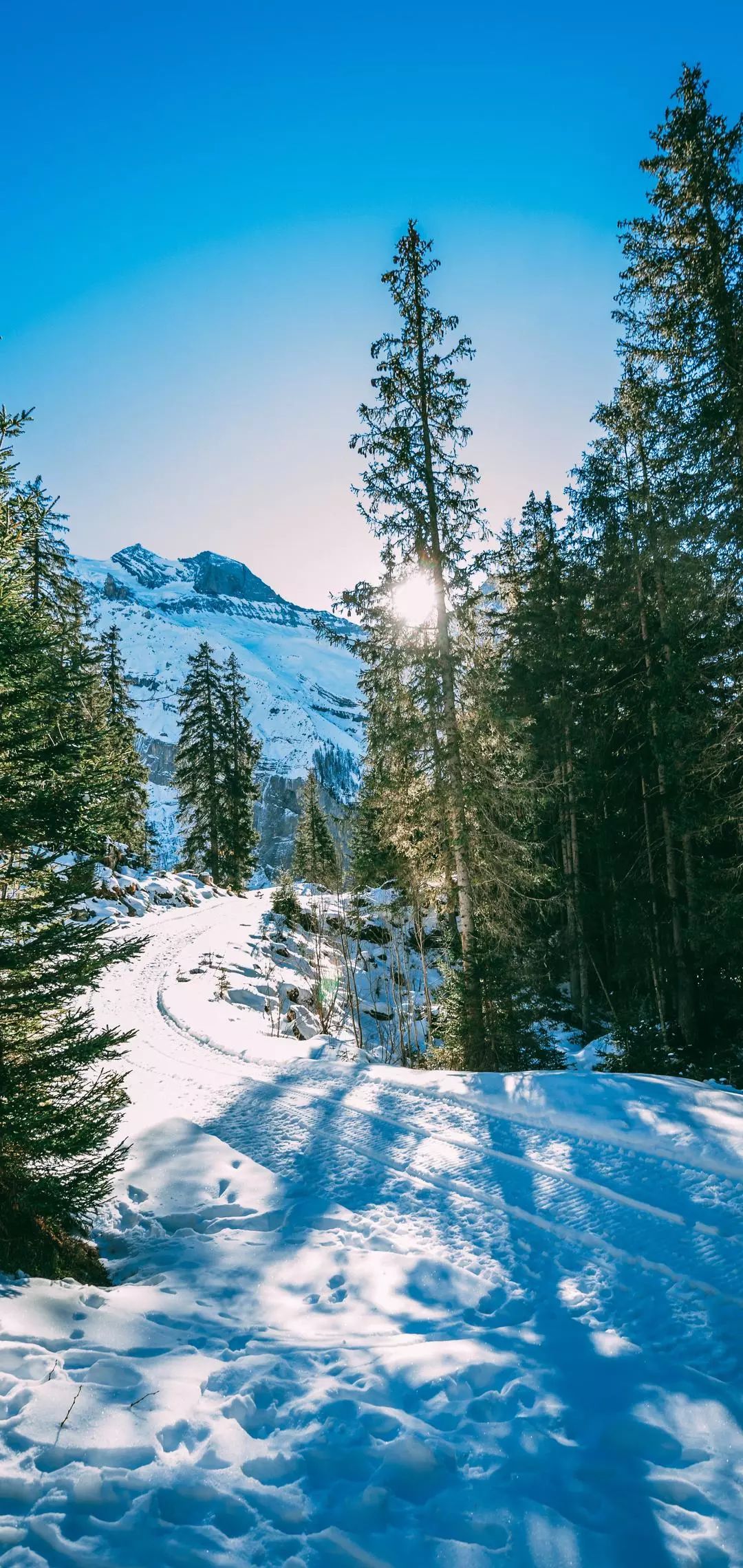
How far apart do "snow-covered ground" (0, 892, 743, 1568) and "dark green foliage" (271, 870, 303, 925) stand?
19.1 meters

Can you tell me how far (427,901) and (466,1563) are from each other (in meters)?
10.2

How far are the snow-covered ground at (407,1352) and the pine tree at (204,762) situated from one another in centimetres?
3267

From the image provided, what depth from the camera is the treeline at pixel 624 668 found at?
938cm

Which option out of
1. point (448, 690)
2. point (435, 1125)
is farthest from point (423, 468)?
point (435, 1125)

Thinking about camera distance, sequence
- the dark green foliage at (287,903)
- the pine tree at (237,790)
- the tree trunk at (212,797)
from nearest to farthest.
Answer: the dark green foliage at (287,903) → the tree trunk at (212,797) → the pine tree at (237,790)

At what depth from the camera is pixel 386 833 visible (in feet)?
40.5

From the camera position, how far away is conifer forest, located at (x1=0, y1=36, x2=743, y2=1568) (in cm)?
248

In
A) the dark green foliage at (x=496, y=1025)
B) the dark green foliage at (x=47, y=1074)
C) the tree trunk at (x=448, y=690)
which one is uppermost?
the tree trunk at (x=448, y=690)

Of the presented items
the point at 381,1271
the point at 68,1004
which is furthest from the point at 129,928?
the point at 381,1271

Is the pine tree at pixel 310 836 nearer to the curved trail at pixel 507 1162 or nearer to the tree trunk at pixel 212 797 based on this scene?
the tree trunk at pixel 212 797

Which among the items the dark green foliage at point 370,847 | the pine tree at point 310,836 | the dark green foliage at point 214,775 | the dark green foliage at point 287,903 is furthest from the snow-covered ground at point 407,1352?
the dark green foliage at point 214,775

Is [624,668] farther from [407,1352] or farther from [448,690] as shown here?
[407,1352]

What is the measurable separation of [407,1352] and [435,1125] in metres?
3.39

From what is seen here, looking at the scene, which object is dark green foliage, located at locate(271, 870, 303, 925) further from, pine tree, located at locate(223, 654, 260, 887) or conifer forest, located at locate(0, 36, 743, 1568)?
pine tree, located at locate(223, 654, 260, 887)
